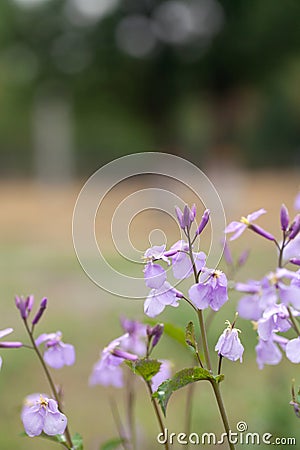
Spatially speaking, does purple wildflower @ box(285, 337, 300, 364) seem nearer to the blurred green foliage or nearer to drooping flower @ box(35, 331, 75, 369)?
drooping flower @ box(35, 331, 75, 369)

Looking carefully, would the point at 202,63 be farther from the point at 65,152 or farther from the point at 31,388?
the point at 31,388

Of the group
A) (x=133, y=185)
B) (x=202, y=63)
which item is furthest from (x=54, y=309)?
(x=202, y=63)

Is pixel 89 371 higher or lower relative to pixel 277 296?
higher

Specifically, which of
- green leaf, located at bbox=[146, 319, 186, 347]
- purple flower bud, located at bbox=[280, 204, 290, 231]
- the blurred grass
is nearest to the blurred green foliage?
the blurred grass

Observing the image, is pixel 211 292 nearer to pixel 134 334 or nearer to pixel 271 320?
pixel 271 320

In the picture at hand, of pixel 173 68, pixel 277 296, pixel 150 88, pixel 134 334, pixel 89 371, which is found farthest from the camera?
pixel 150 88

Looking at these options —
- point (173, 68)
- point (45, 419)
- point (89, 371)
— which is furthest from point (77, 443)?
point (173, 68)
